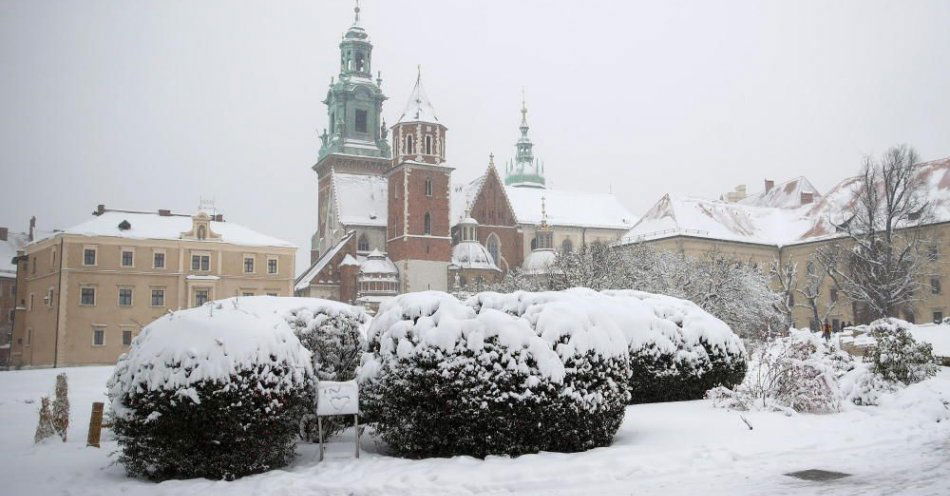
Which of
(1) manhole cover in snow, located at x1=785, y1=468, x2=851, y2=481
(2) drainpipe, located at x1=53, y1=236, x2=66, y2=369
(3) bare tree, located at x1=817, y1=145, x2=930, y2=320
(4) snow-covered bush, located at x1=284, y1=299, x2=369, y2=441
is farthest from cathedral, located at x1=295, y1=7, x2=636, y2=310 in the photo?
(1) manhole cover in snow, located at x1=785, y1=468, x2=851, y2=481

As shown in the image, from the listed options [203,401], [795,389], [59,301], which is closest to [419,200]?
[59,301]

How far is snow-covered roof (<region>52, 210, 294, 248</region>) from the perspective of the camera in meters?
44.5

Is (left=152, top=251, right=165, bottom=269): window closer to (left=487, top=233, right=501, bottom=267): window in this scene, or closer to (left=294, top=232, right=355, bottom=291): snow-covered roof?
(left=294, top=232, right=355, bottom=291): snow-covered roof

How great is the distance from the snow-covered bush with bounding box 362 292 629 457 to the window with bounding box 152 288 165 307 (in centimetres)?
3908

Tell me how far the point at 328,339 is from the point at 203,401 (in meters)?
3.24

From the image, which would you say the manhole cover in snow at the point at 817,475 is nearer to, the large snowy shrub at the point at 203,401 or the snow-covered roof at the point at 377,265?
the large snowy shrub at the point at 203,401

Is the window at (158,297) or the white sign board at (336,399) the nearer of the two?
the white sign board at (336,399)

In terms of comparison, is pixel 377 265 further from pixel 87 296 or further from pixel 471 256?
pixel 87 296

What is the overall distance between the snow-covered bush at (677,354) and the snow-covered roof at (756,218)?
155 ft

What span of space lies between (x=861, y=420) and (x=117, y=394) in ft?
36.1

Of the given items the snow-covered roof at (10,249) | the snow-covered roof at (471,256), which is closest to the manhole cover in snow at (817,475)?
the snow-covered roof at (471,256)

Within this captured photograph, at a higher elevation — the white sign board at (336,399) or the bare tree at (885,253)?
the bare tree at (885,253)

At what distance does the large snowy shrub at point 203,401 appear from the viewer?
8.55 meters

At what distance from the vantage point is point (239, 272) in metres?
47.5
